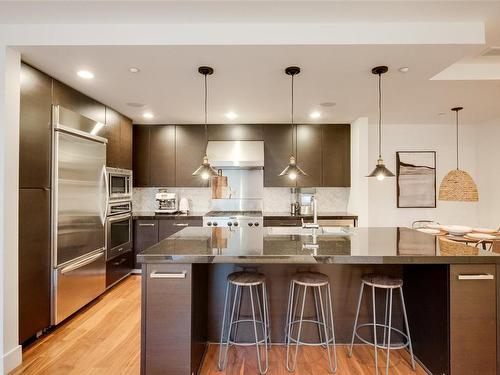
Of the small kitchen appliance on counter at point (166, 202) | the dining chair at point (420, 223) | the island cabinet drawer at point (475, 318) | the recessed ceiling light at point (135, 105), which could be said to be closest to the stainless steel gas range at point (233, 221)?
the small kitchen appliance on counter at point (166, 202)

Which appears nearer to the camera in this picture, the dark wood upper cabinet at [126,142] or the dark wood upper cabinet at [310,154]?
the dark wood upper cabinet at [126,142]

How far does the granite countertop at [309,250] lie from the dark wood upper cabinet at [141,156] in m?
2.60

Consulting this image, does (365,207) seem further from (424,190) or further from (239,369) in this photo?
(239,369)

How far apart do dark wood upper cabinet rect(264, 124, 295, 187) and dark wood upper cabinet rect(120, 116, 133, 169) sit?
213cm

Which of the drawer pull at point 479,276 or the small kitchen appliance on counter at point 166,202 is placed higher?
the small kitchen appliance on counter at point 166,202

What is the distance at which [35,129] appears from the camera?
2459 mm

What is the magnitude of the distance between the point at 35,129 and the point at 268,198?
344cm

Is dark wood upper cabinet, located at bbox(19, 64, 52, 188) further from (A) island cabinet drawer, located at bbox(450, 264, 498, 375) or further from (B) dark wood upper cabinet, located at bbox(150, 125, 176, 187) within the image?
(A) island cabinet drawer, located at bbox(450, 264, 498, 375)

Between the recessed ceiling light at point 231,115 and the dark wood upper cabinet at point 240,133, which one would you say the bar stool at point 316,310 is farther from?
the dark wood upper cabinet at point 240,133

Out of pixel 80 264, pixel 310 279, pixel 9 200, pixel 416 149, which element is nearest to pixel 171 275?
pixel 310 279

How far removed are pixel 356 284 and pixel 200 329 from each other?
1311mm

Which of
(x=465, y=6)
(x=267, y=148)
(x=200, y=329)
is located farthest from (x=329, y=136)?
(x=200, y=329)

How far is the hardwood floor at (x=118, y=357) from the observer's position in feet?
6.95

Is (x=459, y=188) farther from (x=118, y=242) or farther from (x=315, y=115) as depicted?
(x=118, y=242)
